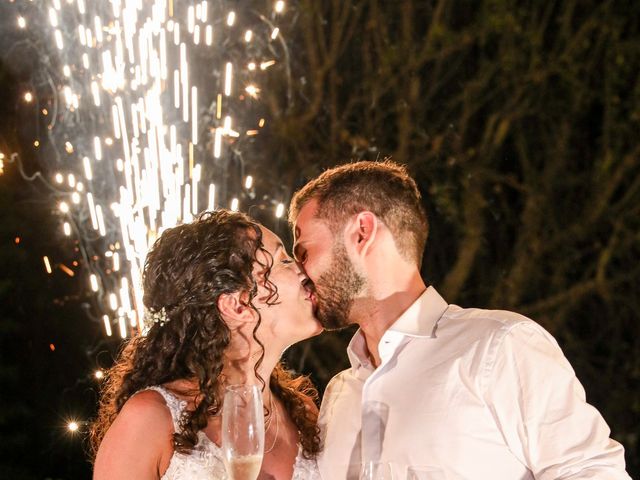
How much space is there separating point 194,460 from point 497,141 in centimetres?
547

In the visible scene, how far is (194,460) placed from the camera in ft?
8.37

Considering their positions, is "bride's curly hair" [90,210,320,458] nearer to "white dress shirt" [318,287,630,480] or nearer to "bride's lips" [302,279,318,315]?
"bride's lips" [302,279,318,315]

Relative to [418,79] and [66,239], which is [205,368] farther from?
[418,79]

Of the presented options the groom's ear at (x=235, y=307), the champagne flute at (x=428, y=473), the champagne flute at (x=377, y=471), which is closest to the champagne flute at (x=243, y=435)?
the champagne flute at (x=377, y=471)

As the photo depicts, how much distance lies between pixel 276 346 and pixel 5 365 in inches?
153

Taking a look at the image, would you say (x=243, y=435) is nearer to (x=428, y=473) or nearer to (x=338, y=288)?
(x=428, y=473)

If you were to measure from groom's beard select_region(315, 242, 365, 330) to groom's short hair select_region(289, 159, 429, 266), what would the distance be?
0.34 feet

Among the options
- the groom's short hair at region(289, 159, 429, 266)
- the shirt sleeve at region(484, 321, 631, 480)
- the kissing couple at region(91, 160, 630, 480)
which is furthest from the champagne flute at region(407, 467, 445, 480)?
the groom's short hair at region(289, 159, 429, 266)

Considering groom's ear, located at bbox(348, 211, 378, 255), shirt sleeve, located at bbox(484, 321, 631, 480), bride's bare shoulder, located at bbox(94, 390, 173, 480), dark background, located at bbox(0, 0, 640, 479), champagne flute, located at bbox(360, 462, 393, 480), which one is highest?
groom's ear, located at bbox(348, 211, 378, 255)

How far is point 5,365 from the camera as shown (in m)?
→ 6.15

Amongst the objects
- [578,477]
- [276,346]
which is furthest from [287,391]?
[578,477]

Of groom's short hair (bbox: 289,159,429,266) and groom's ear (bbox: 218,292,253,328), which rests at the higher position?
groom's short hair (bbox: 289,159,429,266)

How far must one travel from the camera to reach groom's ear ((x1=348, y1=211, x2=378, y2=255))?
273 cm

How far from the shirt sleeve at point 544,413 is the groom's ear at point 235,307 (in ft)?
2.79
